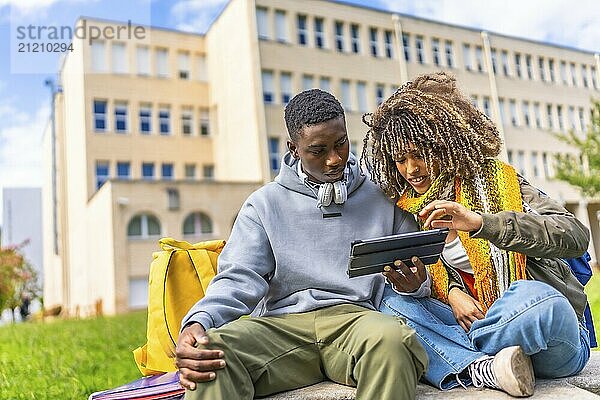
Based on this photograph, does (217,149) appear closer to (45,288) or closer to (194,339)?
(45,288)

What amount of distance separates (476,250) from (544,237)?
0.30 m

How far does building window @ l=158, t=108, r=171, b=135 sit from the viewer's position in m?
28.3

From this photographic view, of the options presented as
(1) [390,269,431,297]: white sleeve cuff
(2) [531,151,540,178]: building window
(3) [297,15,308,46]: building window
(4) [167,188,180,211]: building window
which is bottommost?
(1) [390,269,431,297]: white sleeve cuff

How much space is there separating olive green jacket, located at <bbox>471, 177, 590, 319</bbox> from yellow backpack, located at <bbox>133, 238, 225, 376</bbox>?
50.0 inches

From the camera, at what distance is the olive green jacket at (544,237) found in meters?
2.35

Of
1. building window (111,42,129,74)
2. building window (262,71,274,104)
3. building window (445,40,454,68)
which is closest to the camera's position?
building window (262,71,274,104)

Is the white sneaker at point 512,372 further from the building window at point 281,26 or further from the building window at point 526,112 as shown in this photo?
the building window at point 526,112

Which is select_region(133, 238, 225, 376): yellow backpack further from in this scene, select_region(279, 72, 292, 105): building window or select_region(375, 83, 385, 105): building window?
select_region(375, 83, 385, 105): building window

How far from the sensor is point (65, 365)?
5930 millimetres

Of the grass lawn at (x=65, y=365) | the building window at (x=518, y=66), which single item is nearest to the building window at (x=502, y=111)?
the building window at (x=518, y=66)

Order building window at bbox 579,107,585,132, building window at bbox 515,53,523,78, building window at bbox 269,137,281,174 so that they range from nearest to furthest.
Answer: building window at bbox 269,137,281,174 → building window at bbox 515,53,523,78 → building window at bbox 579,107,585,132

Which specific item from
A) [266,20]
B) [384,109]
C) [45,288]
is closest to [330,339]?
[384,109]

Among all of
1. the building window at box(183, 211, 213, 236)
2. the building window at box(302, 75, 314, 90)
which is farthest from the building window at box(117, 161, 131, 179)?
the building window at box(302, 75, 314, 90)

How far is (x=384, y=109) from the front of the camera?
2871 mm
